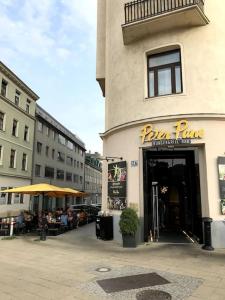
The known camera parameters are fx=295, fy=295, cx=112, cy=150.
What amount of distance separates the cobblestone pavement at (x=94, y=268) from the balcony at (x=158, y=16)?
9.69 metres

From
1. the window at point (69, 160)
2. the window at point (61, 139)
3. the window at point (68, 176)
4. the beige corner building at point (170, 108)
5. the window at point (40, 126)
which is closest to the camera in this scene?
the beige corner building at point (170, 108)

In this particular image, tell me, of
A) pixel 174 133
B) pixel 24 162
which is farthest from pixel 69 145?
pixel 174 133

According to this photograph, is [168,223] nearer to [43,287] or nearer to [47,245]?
[47,245]

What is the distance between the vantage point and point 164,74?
1388cm

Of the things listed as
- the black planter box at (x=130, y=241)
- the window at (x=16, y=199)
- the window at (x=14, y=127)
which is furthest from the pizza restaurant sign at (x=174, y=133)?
the window at (x=14, y=127)

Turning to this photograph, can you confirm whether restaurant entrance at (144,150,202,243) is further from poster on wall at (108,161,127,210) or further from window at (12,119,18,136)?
window at (12,119,18,136)

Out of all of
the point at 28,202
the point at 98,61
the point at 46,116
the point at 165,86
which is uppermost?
the point at 46,116

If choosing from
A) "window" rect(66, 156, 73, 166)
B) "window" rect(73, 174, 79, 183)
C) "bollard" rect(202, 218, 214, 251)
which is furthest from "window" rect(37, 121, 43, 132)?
"bollard" rect(202, 218, 214, 251)

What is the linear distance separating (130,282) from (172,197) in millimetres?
9952

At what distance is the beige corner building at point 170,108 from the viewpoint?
40.6 ft

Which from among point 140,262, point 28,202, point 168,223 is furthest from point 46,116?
point 140,262

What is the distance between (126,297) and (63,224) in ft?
39.9

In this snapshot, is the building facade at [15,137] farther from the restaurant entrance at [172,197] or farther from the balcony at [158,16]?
the balcony at [158,16]

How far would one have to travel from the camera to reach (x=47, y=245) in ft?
42.0
